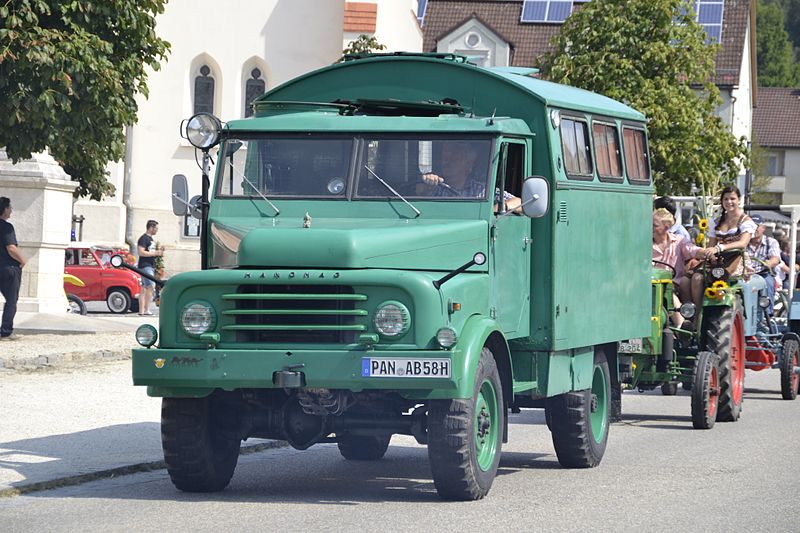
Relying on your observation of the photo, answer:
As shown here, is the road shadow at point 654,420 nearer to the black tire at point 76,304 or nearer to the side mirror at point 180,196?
the side mirror at point 180,196

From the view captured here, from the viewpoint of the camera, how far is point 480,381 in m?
9.88

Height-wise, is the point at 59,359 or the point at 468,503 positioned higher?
the point at 468,503

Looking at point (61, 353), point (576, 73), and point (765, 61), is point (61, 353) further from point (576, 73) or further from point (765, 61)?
point (765, 61)

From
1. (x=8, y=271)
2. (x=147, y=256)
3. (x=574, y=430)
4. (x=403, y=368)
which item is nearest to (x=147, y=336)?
(x=403, y=368)

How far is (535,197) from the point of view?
10.2 meters

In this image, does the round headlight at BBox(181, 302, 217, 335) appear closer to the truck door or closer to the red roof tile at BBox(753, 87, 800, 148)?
the truck door

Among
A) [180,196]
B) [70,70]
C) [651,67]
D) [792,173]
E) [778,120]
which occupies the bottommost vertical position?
[180,196]

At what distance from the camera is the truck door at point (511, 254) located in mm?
10672

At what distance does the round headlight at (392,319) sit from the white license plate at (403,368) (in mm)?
179

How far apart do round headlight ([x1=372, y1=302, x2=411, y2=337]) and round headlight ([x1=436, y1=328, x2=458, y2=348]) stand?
19 cm

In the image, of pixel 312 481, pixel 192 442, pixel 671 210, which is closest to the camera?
pixel 192 442

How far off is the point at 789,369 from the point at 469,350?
10.8 metres

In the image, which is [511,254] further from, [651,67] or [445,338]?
[651,67]

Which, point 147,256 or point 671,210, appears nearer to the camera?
point 671,210
